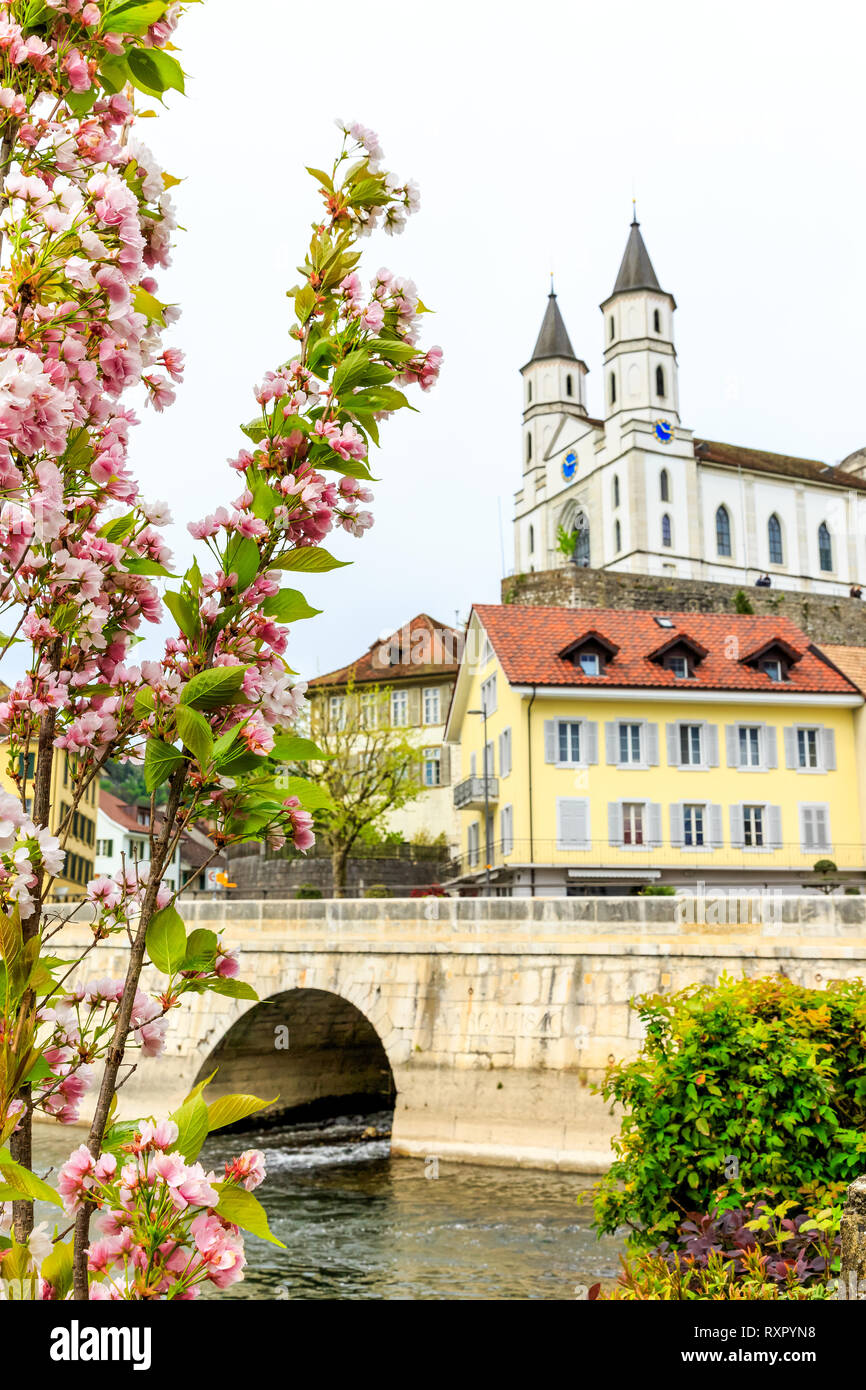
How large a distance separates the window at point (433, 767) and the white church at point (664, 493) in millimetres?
19878

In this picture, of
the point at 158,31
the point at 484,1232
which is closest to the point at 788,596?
the point at 484,1232

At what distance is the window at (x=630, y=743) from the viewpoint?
116ft

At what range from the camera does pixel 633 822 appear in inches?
1378

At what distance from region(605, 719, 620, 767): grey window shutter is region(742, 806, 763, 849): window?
169 inches

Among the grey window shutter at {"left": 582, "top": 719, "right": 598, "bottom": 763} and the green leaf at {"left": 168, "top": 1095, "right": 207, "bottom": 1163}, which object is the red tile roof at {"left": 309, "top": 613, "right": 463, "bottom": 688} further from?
the green leaf at {"left": 168, "top": 1095, "right": 207, "bottom": 1163}

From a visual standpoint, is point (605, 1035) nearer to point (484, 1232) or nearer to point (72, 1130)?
point (484, 1232)

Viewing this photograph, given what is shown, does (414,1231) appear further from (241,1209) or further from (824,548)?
(824,548)

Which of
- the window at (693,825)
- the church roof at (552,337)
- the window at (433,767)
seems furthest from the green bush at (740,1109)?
the church roof at (552,337)

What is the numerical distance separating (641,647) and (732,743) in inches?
167

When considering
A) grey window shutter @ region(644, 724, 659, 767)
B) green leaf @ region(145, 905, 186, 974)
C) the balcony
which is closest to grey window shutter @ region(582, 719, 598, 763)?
grey window shutter @ region(644, 724, 659, 767)

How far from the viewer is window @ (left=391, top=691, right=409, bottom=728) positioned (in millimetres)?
57281

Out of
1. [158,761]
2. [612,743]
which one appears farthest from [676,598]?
[158,761]
